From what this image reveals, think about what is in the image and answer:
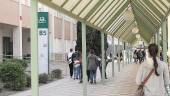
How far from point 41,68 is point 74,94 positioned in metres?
7.12

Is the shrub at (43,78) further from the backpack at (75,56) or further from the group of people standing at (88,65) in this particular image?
the backpack at (75,56)

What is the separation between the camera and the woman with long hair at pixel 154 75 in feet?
24.5

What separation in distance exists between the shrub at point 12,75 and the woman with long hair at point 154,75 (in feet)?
38.6

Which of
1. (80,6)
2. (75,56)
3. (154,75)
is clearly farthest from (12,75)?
(154,75)

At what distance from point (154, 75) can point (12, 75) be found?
11864 millimetres

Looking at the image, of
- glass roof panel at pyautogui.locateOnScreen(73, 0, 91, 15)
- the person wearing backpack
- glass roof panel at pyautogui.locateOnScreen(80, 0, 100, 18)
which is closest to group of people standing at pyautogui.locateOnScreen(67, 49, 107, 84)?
the person wearing backpack

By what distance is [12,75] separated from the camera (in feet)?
61.6

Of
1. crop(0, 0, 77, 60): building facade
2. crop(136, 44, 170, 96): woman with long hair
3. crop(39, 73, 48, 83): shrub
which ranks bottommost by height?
crop(39, 73, 48, 83): shrub

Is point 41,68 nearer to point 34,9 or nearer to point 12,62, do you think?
point 12,62

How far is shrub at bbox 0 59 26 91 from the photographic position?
18.8 metres

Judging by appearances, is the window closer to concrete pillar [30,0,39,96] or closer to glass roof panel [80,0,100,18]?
glass roof panel [80,0,100,18]

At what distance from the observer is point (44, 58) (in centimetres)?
2517

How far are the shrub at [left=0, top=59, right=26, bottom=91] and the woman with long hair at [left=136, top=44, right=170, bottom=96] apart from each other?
463 inches

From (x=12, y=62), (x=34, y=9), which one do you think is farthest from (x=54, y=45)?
(x=34, y=9)
